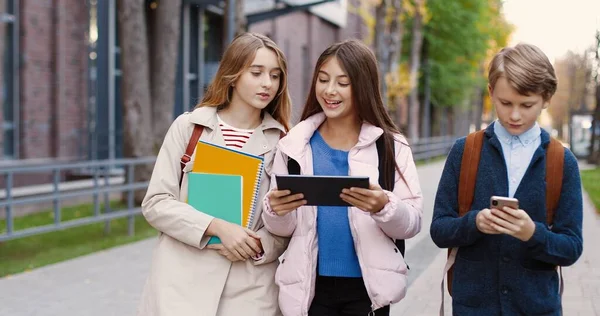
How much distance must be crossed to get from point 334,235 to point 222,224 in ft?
1.41

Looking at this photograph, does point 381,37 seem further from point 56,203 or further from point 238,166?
point 238,166

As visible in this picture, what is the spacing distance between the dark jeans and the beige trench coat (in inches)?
7.5

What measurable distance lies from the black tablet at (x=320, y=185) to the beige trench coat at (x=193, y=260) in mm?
407

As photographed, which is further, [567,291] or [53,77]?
[53,77]

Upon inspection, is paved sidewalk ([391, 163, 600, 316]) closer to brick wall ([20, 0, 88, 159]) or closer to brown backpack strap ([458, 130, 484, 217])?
brown backpack strap ([458, 130, 484, 217])

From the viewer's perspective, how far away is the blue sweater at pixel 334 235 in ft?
10.8

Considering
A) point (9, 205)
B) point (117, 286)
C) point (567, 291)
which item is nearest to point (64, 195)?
point (9, 205)

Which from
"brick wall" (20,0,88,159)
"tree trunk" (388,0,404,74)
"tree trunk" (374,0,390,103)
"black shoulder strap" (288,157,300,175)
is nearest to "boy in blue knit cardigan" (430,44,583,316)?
"black shoulder strap" (288,157,300,175)

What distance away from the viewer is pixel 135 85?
1284cm

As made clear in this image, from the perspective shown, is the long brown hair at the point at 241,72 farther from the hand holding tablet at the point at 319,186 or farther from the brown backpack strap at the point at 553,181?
the brown backpack strap at the point at 553,181

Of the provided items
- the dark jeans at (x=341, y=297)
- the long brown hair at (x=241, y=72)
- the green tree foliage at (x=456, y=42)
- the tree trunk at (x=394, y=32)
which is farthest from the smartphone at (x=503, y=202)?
the green tree foliage at (x=456, y=42)

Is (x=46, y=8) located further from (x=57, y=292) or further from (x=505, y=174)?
(x=505, y=174)

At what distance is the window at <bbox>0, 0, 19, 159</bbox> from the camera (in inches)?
589

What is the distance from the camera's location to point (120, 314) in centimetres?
676
